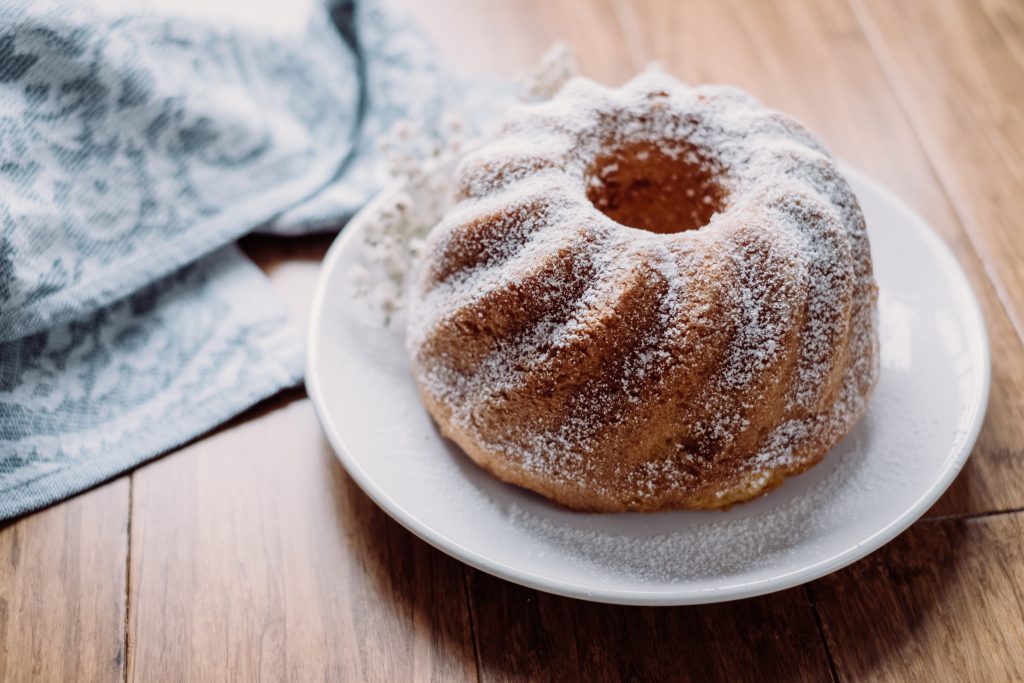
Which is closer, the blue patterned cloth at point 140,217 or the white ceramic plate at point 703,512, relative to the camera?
the white ceramic plate at point 703,512

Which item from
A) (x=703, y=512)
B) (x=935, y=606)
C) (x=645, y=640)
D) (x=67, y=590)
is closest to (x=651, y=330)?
(x=703, y=512)

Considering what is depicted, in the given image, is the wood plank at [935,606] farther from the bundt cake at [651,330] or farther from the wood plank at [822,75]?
the wood plank at [822,75]

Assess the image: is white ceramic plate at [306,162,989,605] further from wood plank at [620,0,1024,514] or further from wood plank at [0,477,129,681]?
wood plank at [0,477,129,681]

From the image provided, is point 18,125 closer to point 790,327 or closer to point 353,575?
point 353,575

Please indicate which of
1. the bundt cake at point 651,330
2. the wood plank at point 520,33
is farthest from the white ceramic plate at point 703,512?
the wood plank at point 520,33

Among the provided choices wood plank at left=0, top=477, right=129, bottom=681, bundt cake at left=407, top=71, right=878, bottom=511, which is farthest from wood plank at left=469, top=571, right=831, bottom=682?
wood plank at left=0, top=477, right=129, bottom=681

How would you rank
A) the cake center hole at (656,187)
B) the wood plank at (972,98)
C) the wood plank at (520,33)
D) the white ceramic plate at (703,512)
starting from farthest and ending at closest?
the wood plank at (520,33) → the wood plank at (972,98) → the cake center hole at (656,187) → the white ceramic plate at (703,512)

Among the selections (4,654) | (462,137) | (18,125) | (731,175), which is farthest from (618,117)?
(4,654)
